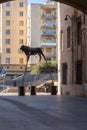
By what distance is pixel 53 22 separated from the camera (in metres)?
105

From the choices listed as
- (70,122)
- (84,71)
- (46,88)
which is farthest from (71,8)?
(70,122)

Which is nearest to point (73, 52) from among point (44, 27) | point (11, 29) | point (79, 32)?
point (79, 32)

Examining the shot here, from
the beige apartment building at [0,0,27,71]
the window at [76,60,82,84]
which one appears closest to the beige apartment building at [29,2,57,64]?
the beige apartment building at [0,0,27,71]

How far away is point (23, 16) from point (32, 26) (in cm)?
916

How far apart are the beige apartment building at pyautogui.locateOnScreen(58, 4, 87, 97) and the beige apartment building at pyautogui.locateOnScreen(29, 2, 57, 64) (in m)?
63.3

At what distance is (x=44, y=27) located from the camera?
338 feet

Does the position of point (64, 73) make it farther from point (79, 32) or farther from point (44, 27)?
point (44, 27)

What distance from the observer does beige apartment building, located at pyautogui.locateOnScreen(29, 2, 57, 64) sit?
336 feet

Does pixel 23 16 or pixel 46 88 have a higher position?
pixel 23 16

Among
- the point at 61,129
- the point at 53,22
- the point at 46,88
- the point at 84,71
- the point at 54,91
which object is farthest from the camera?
the point at 53,22

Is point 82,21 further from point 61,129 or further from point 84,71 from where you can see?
point 61,129

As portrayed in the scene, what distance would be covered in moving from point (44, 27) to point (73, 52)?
2717 inches

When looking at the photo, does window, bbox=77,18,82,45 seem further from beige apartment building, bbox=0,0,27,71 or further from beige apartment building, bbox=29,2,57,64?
beige apartment building, bbox=0,0,27,71

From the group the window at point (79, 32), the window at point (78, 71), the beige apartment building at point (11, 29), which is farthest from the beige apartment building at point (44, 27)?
the window at point (78, 71)
